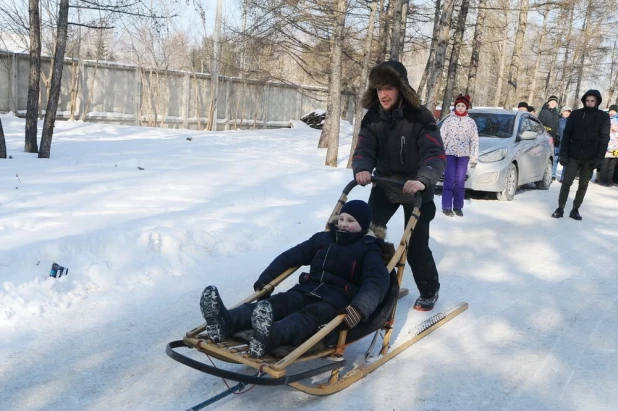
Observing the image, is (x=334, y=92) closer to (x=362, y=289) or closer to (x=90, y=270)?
(x=90, y=270)

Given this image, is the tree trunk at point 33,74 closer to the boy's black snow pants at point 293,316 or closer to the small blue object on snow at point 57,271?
the small blue object on snow at point 57,271

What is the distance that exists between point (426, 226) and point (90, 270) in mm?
2994

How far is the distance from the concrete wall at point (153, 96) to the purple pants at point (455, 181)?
640 inches

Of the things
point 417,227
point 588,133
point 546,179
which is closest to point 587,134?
point 588,133

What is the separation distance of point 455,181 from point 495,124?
2811 mm

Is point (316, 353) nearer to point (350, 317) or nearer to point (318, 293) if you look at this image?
point (350, 317)

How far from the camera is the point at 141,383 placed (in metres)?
3.77

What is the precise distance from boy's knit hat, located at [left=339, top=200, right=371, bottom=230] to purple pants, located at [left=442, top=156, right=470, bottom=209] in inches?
206

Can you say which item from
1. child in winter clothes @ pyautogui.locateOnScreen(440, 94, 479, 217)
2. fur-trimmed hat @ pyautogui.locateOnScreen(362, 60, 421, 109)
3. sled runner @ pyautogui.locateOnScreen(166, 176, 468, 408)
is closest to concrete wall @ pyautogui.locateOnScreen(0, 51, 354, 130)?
child in winter clothes @ pyautogui.locateOnScreen(440, 94, 479, 217)

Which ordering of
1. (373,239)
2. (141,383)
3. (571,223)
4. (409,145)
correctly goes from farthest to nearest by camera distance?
(571,223)
(409,145)
(373,239)
(141,383)

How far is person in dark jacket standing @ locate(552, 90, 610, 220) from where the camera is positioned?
8969 mm

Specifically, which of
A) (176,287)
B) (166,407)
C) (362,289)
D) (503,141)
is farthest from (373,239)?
(503,141)

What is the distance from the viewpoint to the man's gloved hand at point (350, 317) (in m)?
3.59

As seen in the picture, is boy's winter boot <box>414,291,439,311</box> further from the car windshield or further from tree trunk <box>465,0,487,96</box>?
tree trunk <box>465,0,487,96</box>
